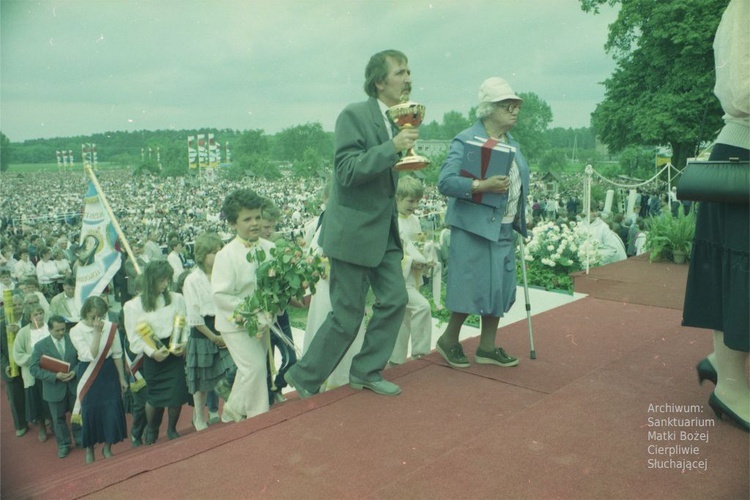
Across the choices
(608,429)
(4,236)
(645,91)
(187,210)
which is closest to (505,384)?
(608,429)

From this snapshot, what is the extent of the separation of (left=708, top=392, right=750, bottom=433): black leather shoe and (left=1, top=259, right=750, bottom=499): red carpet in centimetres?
4

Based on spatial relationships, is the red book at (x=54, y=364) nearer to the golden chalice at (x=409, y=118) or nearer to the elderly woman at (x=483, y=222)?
the elderly woman at (x=483, y=222)

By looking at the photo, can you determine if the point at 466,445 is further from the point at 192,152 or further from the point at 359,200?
the point at 192,152

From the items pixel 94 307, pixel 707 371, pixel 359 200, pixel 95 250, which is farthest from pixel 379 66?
pixel 95 250

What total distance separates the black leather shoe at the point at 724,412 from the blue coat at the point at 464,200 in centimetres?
147

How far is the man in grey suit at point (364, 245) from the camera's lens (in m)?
3.23

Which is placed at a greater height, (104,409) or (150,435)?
(104,409)

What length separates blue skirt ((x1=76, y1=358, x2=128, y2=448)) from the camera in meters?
5.49

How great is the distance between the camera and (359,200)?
10.7ft

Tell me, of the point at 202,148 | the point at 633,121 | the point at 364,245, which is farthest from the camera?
the point at 633,121

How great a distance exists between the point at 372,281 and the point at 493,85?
141 cm

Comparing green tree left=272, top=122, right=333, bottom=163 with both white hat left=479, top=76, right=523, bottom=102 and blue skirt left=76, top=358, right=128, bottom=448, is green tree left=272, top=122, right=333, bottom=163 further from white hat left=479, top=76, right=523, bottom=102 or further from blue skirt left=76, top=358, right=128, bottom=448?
white hat left=479, top=76, right=523, bottom=102

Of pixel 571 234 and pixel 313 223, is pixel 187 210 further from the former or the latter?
pixel 313 223

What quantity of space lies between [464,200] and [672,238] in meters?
5.21
